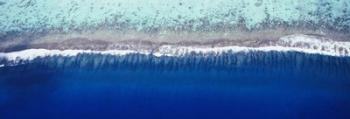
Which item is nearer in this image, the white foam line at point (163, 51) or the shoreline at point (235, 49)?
the shoreline at point (235, 49)

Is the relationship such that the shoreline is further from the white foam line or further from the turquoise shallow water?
the turquoise shallow water

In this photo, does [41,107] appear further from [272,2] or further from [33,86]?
[272,2]

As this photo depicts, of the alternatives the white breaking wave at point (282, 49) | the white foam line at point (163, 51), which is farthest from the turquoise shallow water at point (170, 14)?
the white foam line at point (163, 51)

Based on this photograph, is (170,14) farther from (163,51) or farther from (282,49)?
(282,49)

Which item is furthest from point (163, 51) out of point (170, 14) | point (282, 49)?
point (282, 49)

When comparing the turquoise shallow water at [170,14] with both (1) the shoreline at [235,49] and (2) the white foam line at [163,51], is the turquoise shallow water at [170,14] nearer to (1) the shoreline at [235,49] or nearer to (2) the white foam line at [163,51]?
(1) the shoreline at [235,49]

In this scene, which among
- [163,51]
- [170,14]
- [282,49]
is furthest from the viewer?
[170,14]

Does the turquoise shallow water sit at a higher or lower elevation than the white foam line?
higher

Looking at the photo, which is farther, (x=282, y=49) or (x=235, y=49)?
(x=235, y=49)

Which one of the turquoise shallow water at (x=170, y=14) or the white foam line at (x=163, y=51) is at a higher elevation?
the turquoise shallow water at (x=170, y=14)

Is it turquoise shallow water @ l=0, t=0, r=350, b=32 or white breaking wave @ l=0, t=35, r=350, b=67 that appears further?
turquoise shallow water @ l=0, t=0, r=350, b=32

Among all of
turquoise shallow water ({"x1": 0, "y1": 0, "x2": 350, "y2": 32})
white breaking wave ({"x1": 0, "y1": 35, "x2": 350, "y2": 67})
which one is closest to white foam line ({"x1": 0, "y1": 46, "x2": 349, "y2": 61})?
white breaking wave ({"x1": 0, "y1": 35, "x2": 350, "y2": 67})
